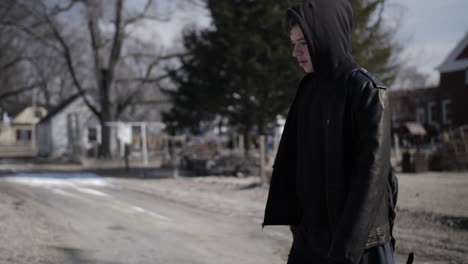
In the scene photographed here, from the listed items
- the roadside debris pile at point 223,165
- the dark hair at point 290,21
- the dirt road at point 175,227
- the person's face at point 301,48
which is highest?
the dark hair at point 290,21

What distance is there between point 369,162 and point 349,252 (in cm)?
39

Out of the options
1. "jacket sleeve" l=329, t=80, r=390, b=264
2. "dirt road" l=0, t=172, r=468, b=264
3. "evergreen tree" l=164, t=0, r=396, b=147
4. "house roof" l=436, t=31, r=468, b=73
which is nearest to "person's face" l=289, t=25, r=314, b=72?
"jacket sleeve" l=329, t=80, r=390, b=264

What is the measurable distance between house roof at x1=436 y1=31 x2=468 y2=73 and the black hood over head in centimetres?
2822

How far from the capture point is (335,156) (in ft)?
6.54

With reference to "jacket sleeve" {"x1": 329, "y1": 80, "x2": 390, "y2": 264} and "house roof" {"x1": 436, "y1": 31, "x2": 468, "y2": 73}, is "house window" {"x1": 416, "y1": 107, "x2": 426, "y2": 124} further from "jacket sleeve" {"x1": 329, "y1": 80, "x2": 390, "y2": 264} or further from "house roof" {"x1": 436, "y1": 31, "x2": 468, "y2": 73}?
"jacket sleeve" {"x1": 329, "y1": 80, "x2": 390, "y2": 264}

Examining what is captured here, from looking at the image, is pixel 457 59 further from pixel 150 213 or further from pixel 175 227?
pixel 175 227

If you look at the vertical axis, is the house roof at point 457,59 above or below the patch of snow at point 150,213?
above

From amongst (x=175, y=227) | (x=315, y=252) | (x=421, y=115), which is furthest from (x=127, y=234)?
(x=421, y=115)

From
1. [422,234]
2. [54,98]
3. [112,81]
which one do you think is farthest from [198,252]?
[54,98]

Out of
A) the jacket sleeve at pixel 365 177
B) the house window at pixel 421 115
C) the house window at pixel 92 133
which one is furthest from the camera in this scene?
the house window at pixel 92 133

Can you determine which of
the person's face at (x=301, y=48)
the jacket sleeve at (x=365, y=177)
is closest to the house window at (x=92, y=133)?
the person's face at (x=301, y=48)

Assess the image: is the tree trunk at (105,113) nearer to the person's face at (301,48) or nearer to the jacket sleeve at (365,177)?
the person's face at (301,48)

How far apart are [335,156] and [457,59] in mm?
29454

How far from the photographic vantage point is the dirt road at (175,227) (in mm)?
5324
